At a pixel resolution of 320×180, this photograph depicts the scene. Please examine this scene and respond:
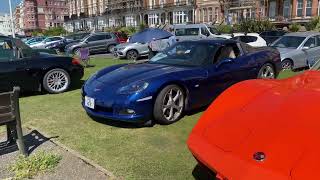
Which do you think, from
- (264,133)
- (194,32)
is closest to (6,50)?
(264,133)

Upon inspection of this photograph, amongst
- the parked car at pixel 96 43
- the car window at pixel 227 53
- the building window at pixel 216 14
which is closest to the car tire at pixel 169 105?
the car window at pixel 227 53

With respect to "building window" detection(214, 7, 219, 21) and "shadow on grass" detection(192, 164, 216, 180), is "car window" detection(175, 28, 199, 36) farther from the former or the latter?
"building window" detection(214, 7, 219, 21)

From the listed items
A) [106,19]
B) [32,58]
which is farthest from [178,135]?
[106,19]

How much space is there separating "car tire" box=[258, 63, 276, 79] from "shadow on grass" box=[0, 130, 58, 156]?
170 inches

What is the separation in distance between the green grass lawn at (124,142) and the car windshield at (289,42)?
8.23 meters

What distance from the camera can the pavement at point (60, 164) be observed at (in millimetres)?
3846

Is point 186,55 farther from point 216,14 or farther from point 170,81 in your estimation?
point 216,14

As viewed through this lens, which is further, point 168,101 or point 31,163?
point 168,101

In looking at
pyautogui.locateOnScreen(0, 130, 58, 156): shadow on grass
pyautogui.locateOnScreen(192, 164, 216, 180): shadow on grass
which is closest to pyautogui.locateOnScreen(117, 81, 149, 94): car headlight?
pyautogui.locateOnScreen(0, 130, 58, 156): shadow on grass

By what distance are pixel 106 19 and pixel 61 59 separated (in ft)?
266

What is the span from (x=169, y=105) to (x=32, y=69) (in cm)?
390

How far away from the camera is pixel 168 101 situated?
18.0ft

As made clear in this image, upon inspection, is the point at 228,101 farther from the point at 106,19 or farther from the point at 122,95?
the point at 106,19

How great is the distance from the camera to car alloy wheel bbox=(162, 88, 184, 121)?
547 centimetres
